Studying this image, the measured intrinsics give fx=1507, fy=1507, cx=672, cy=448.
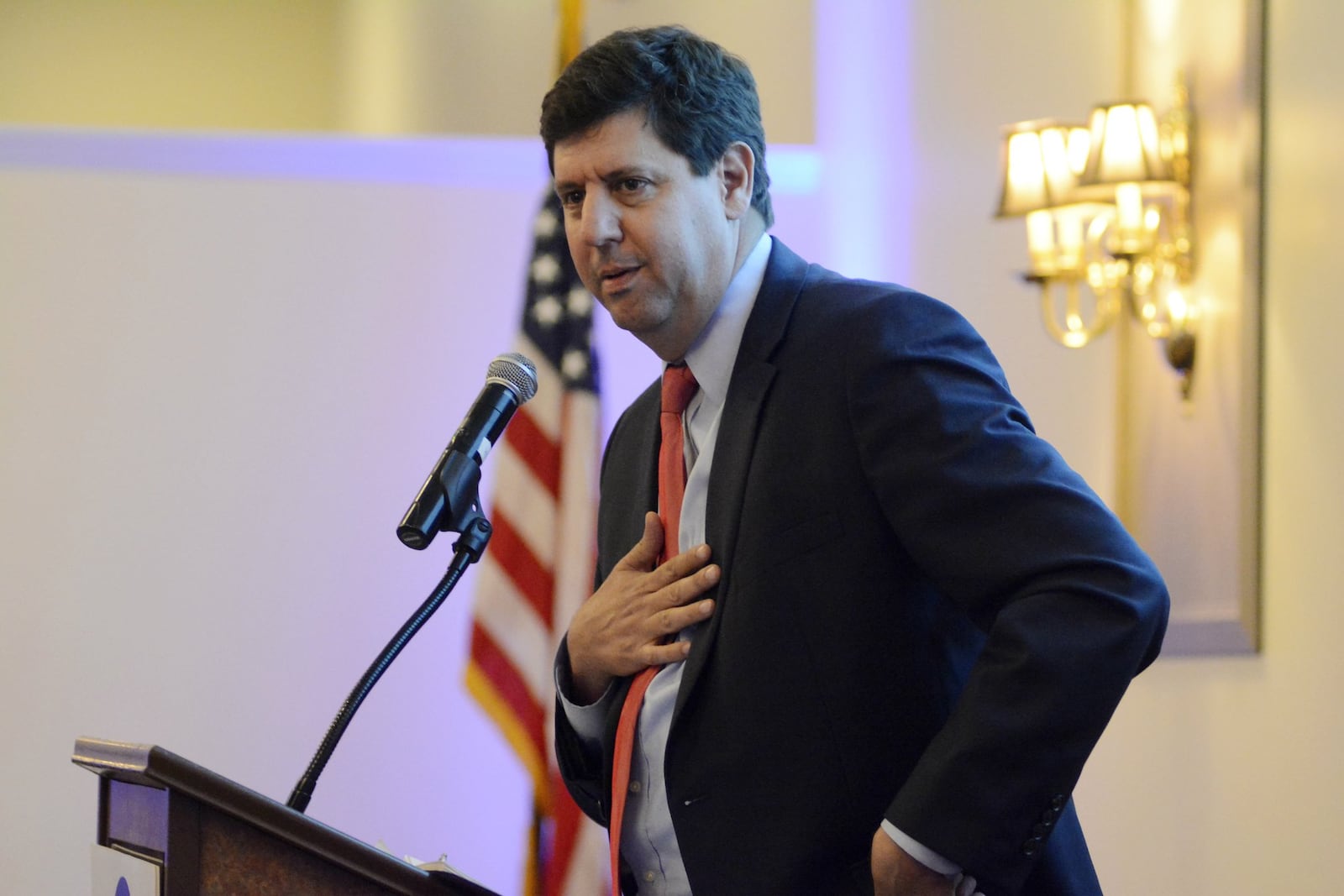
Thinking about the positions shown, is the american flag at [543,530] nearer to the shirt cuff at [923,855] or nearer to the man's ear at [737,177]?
the man's ear at [737,177]

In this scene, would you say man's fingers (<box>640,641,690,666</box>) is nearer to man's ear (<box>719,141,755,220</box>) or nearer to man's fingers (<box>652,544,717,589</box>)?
man's fingers (<box>652,544,717,589</box>)

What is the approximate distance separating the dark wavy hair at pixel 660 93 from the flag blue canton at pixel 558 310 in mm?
2259

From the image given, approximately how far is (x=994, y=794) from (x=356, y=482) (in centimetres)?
336

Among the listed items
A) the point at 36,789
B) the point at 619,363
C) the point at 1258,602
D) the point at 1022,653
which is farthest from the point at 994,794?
the point at 36,789

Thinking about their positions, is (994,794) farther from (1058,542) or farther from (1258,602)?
(1258,602)

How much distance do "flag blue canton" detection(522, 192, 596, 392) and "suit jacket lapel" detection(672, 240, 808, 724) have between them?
234 centimetres

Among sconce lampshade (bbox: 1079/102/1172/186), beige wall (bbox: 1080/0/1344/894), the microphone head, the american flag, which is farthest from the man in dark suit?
the american flag

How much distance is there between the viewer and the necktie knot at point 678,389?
1857 millimetres

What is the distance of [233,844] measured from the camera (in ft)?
4.28

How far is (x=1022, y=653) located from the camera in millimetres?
1371

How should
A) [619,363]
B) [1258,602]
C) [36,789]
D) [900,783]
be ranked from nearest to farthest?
[900,783] → [1258,602] → [36,789] → [619,363]

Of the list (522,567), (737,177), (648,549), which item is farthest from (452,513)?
(522,567)

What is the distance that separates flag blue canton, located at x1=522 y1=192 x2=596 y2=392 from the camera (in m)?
4.12

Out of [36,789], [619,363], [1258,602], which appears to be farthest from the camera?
[619,363]
